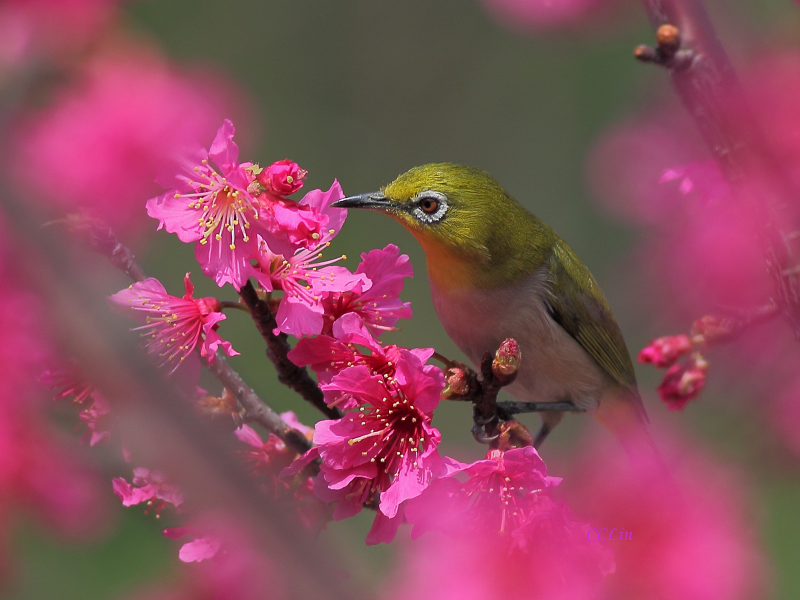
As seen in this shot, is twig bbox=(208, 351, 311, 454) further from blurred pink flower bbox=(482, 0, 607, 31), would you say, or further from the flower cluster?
blurred pink flower bbox=(482, 0, 607, 31)

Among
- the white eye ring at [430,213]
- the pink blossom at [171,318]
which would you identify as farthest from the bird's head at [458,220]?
the pink blossom at [171,318]

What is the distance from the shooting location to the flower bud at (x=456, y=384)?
1.55 meters

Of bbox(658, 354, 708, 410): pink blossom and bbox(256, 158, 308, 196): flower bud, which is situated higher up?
bbox(256, 158, 308, 196): flower bud

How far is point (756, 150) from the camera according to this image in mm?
1345

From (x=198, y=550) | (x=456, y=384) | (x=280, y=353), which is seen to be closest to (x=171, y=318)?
(x=280, y=353)

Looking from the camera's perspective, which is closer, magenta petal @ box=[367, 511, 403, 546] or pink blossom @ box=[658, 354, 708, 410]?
magenta petal @ box=[367, 511, 403, 546]

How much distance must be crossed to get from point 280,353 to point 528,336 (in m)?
1.14

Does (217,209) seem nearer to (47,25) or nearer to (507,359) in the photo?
(507,359)

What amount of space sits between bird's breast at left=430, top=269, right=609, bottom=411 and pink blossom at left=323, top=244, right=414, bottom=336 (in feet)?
2.33

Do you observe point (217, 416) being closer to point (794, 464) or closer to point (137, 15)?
point (794, 464)

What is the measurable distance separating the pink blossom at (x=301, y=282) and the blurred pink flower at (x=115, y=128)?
148 cm

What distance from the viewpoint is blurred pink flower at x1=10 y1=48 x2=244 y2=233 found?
3.11 m

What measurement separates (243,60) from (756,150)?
6.59m

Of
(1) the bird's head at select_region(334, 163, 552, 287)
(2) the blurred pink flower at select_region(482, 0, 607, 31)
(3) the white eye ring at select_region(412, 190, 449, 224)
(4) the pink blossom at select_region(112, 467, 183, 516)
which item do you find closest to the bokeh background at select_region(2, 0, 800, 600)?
(2) the blurred pink flower at select_region(482, 0, 607, 31)
